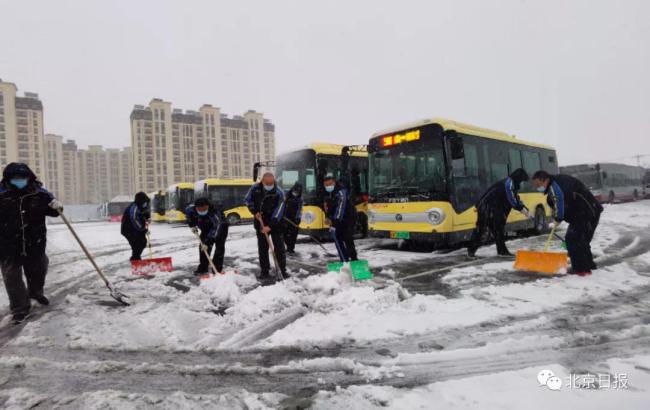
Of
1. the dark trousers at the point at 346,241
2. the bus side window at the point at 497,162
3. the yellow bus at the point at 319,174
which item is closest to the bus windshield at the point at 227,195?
the yellow bus at the point at 319,174

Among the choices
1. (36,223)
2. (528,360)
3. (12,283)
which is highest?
(36,223)

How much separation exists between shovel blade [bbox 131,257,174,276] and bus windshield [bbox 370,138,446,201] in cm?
507

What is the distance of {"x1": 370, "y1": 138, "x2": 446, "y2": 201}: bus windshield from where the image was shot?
752 cm

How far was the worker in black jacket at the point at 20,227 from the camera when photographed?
4117mm

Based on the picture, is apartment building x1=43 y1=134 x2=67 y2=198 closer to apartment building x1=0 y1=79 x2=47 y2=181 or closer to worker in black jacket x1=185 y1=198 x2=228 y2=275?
apartment building x1=0 y1=79 x2=47 y2=181

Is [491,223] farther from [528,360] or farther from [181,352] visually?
[181,352]

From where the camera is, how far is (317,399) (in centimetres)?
232

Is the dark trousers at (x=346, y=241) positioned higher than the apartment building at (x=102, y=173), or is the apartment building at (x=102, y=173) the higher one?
the apartment building at (x=102, y=173)

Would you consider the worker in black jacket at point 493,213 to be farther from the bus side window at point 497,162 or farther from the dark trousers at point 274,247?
the dark trousers at point 274,247

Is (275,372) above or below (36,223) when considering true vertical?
below

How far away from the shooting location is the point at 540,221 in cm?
1098

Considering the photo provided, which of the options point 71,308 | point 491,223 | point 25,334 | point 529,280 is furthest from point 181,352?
point 491,223

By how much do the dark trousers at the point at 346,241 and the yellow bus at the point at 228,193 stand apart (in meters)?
15.5

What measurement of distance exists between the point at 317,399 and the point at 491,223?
6.40 m
